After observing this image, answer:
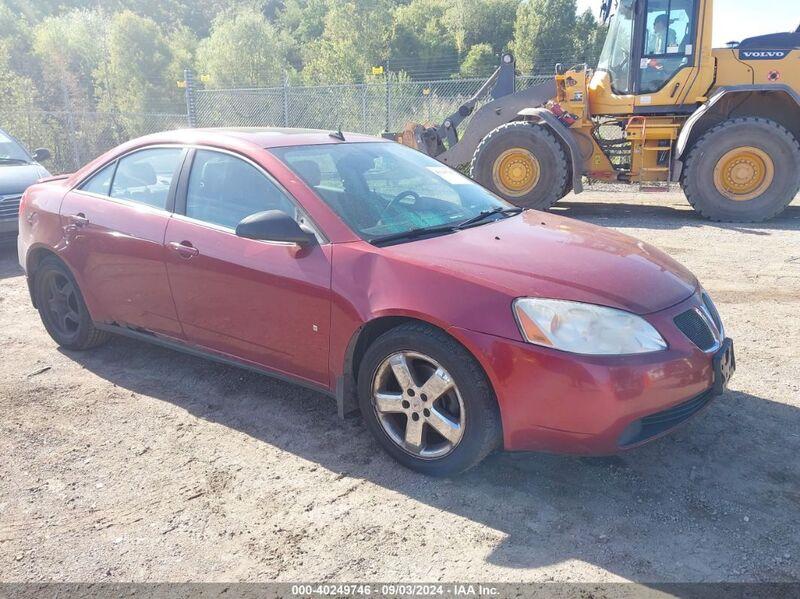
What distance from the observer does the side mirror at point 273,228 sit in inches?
119

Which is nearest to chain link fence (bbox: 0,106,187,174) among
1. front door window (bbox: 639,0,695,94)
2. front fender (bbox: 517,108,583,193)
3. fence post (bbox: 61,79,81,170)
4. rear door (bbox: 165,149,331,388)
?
fence post (bbox: 61,79,81,170)

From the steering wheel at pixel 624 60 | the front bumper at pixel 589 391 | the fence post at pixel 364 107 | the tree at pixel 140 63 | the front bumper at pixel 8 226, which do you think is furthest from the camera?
the tree at pixel 140 63

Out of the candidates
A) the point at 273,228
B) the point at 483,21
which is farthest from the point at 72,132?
the point at 483,21

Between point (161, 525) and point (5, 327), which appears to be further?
point (5, 327)

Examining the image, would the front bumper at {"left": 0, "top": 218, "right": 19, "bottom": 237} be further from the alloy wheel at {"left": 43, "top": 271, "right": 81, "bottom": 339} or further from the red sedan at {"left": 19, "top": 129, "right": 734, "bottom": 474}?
the red sedan at {"left": 19, "top": 129, "right": 734, "bottom": 474}

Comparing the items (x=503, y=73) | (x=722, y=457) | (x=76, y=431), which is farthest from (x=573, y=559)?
(x=503, y=73)

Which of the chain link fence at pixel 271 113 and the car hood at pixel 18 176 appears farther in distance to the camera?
the chain link fence at pixel 271 113

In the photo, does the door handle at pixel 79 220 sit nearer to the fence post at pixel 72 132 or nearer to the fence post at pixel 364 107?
the fence post at pixel 364 107

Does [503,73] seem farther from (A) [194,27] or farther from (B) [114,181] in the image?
(A) [194,27]

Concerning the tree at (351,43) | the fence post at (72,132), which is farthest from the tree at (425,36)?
the fence post at (72,132)

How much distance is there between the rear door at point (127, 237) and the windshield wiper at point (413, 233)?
1.39m

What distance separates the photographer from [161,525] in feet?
8.79

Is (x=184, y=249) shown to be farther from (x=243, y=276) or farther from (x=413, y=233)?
(x=413, y=233)

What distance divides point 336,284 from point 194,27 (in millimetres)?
83159
